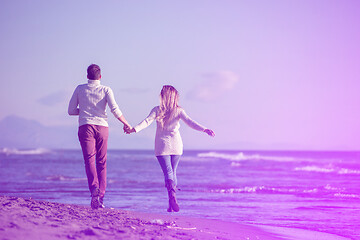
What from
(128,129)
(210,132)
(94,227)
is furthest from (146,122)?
(94,227)

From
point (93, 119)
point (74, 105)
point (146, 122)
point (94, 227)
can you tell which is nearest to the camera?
point (94, 227)

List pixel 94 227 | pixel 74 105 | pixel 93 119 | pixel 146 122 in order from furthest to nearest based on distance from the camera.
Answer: pixel 146 122 → pixel 74 105 → pixel 93 119 → pixel 94 227

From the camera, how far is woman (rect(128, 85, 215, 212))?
250 inches

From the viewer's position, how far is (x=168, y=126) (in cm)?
639

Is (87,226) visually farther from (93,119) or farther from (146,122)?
(146,122)

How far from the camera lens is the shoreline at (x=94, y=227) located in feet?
13.6

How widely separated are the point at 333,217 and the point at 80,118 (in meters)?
5.08

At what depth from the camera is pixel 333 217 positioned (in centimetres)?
842

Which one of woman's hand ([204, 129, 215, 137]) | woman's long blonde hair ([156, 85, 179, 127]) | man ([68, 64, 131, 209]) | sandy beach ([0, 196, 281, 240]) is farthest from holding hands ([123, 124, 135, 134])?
sandy beach ([0, 196, 281, 240])

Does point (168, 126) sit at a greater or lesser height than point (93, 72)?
lesser

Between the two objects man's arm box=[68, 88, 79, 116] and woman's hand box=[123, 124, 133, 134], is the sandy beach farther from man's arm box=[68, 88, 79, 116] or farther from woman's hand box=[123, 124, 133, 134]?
man's arm box=[68, 88, 79, 116]

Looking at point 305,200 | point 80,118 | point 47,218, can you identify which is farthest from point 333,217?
point 47,218

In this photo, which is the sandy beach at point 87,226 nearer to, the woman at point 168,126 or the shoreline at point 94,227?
the shoreline at point 94,227

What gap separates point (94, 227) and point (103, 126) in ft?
6.19
